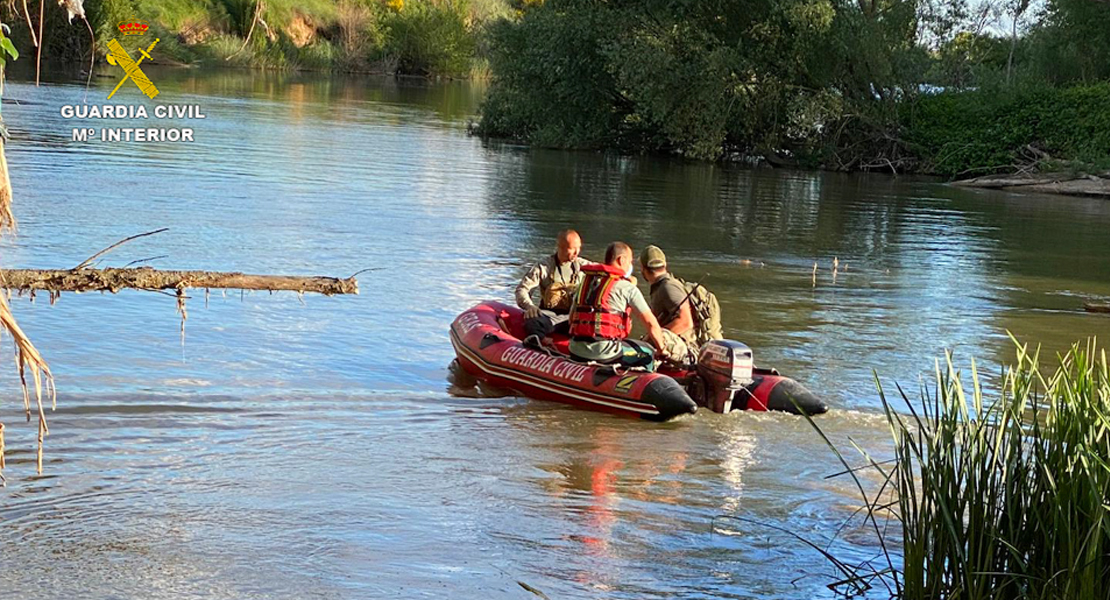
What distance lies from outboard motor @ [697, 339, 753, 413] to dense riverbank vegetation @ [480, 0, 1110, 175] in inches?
874

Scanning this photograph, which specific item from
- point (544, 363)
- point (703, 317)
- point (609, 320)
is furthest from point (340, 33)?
point (609, 320)

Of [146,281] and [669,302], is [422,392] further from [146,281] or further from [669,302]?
[146,281]

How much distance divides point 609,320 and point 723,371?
947 millimetres

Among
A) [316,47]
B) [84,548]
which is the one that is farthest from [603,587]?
[316,47]

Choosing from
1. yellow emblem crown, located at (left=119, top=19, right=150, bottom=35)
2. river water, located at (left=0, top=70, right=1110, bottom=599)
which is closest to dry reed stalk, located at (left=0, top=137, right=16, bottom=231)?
river water, located at (left=0, top=70, right=1110, bottom=599)

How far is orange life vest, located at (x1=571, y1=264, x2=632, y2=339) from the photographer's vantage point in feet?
30.8

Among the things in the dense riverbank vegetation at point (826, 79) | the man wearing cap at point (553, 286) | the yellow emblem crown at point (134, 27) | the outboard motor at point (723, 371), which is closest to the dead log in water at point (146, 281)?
the outboard motor at point (723, 371)

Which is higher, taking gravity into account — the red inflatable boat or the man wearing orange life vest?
the man wearing orange life vest

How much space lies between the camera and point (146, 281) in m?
5.42

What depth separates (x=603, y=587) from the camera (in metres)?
6.10

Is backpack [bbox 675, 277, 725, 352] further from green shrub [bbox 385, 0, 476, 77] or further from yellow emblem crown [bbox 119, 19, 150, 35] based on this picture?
green shrub [bbox 385, 0, 476, 77]

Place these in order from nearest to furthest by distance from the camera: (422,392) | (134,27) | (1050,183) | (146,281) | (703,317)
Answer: (146,281) < (422,392) < (703,317) < (1050,183) < (134,27)

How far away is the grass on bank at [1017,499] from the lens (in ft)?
14.4

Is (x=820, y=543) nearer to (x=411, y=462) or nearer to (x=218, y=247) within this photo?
(x=411, y=462)
